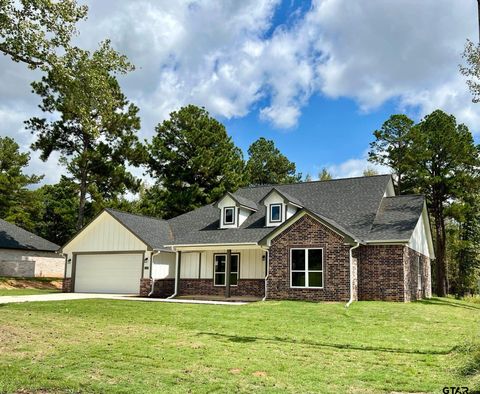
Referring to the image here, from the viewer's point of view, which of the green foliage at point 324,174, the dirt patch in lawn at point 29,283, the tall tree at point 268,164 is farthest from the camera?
the green foliage at point 324,174

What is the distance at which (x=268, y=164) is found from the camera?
171ft

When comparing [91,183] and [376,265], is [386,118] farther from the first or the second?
[91,183]

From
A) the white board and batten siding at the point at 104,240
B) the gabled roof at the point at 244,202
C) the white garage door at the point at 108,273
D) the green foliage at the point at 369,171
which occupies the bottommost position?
the white garage door at the point at 108,273

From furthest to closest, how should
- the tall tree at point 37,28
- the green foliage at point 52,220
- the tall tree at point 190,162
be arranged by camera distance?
the green foliage at point 52,220
the tall tree at point 190,162
the tall tree at point 37,28

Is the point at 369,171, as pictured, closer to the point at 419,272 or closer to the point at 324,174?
the point at 324,174

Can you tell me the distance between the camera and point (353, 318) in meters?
14.3

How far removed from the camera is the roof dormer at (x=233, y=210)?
2461 centimetres

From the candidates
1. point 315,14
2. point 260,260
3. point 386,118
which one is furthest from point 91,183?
point 315,14

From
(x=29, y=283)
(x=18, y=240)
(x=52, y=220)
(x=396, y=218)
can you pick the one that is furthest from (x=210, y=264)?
(x=52, y=220)

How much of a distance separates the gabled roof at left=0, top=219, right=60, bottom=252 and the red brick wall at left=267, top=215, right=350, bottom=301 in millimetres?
23404

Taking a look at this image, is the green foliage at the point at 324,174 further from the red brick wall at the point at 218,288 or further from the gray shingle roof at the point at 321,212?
the red brick wall at the point at 218,288

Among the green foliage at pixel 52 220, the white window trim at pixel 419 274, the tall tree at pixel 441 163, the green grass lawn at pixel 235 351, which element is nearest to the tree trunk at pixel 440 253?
the tall tree at pixel 441 163

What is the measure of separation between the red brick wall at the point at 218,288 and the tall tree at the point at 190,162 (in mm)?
16563

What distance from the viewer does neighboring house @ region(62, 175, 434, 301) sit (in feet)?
64.4
